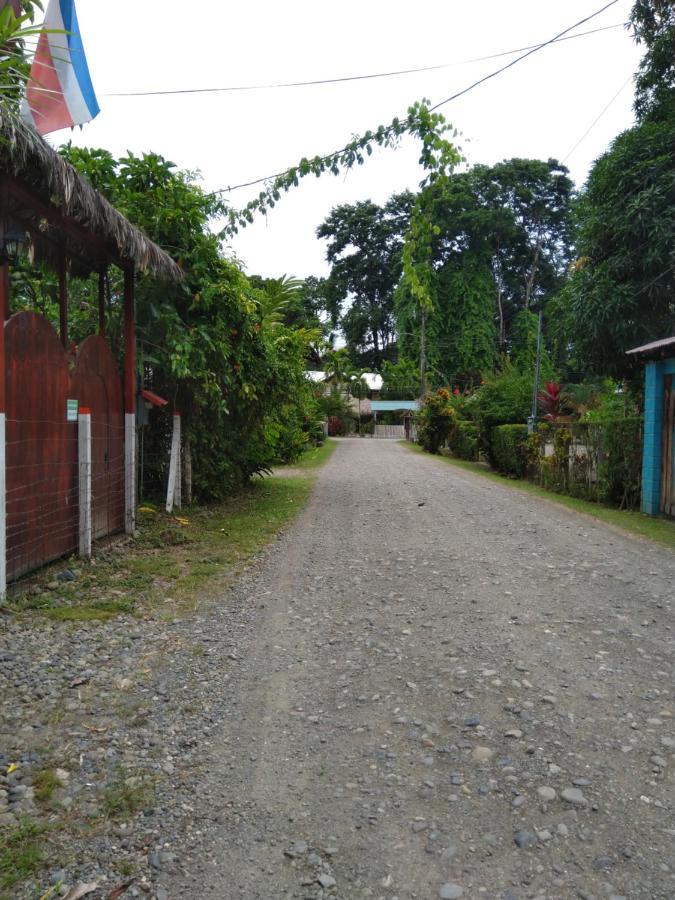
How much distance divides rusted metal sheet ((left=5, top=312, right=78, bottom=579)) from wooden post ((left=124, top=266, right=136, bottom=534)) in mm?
1446

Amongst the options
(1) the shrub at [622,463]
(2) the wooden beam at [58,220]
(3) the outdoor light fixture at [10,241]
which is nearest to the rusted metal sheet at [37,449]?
(3) the outdoor light fixture at [10,241]

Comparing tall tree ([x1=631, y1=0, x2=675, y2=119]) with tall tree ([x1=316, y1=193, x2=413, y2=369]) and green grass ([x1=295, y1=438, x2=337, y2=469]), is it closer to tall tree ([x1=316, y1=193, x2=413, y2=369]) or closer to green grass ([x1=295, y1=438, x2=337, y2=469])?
green grass ([x1=295, y1=438, x2=337, y2=469])

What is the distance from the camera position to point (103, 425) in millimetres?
7777

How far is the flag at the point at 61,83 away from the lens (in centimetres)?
603

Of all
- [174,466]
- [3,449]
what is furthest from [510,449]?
[3,449]

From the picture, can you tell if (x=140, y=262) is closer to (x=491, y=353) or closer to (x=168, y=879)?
(x=168, y=879)

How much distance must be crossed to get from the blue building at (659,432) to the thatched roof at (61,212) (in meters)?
7.47

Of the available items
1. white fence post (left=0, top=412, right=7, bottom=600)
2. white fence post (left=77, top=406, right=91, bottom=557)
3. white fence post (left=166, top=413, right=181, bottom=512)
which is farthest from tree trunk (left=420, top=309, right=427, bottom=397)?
white fence post (left=0, top=412, right=7, bottom=600)

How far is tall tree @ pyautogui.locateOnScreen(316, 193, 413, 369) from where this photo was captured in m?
54.7

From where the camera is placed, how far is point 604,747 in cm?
334

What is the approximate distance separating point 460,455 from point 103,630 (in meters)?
23.6

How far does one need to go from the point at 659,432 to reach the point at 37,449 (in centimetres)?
922

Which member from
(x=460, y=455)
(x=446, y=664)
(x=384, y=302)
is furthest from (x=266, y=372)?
(x=384, y=302)

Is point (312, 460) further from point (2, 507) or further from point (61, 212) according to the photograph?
point (2, 507)
